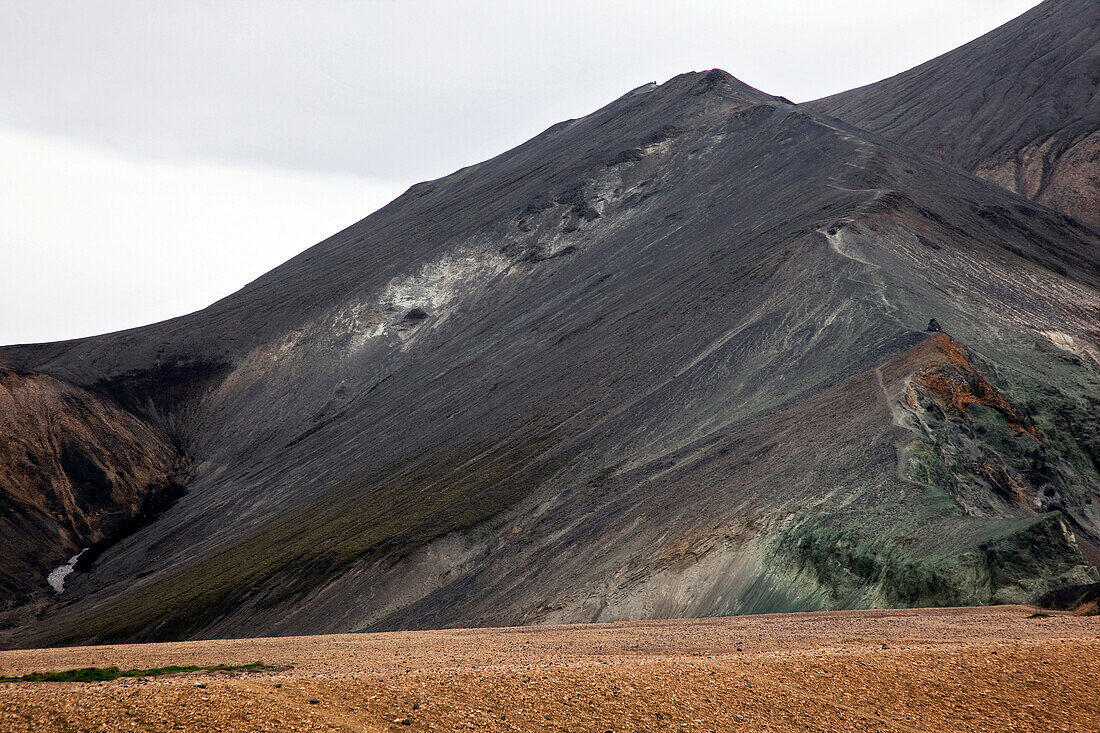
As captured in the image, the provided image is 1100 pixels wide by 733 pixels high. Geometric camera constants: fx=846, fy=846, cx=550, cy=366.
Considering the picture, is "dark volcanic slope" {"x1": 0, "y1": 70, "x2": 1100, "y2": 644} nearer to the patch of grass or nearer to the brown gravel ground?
the brown gravel ground

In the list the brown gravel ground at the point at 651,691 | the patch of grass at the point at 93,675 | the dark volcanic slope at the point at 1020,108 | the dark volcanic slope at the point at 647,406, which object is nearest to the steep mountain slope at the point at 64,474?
the dark volcanic slope at the point at 647,406

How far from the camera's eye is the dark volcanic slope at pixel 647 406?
2464cm

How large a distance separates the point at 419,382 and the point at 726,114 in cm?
4121

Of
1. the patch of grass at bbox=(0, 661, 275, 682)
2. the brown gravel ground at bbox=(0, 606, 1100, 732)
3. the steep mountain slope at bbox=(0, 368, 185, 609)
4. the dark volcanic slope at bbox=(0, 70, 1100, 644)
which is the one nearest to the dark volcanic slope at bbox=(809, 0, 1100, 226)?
the dark volcanic slope at bbox=(0, 70, 1100, 644)

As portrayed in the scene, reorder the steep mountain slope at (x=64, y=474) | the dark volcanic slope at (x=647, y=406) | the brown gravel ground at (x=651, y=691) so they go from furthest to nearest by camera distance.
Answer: the steep mountain slope at (x=64, y=474)
the dark volcanic slope at (x=647, y=406)
the brown gravel ground at (x=651, y=691)

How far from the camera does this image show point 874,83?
122812 millimetres

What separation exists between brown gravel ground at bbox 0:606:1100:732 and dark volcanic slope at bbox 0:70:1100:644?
8.17m

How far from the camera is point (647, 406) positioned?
1473 inches

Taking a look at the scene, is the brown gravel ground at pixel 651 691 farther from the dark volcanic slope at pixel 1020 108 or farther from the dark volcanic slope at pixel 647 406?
the dark volcanic slope at pixel 1020 108

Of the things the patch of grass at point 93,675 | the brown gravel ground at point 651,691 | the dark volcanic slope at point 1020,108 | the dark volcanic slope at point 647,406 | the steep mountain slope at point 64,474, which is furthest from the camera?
the dark volcanic slope at point 1020,108

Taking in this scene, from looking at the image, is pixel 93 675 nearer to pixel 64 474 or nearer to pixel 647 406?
pixel 647 406

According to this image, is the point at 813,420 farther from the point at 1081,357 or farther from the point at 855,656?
the point at 855,656

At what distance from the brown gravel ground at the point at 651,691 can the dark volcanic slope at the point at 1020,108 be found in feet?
254

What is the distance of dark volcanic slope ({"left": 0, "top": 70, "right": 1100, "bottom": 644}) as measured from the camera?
24641 mm
